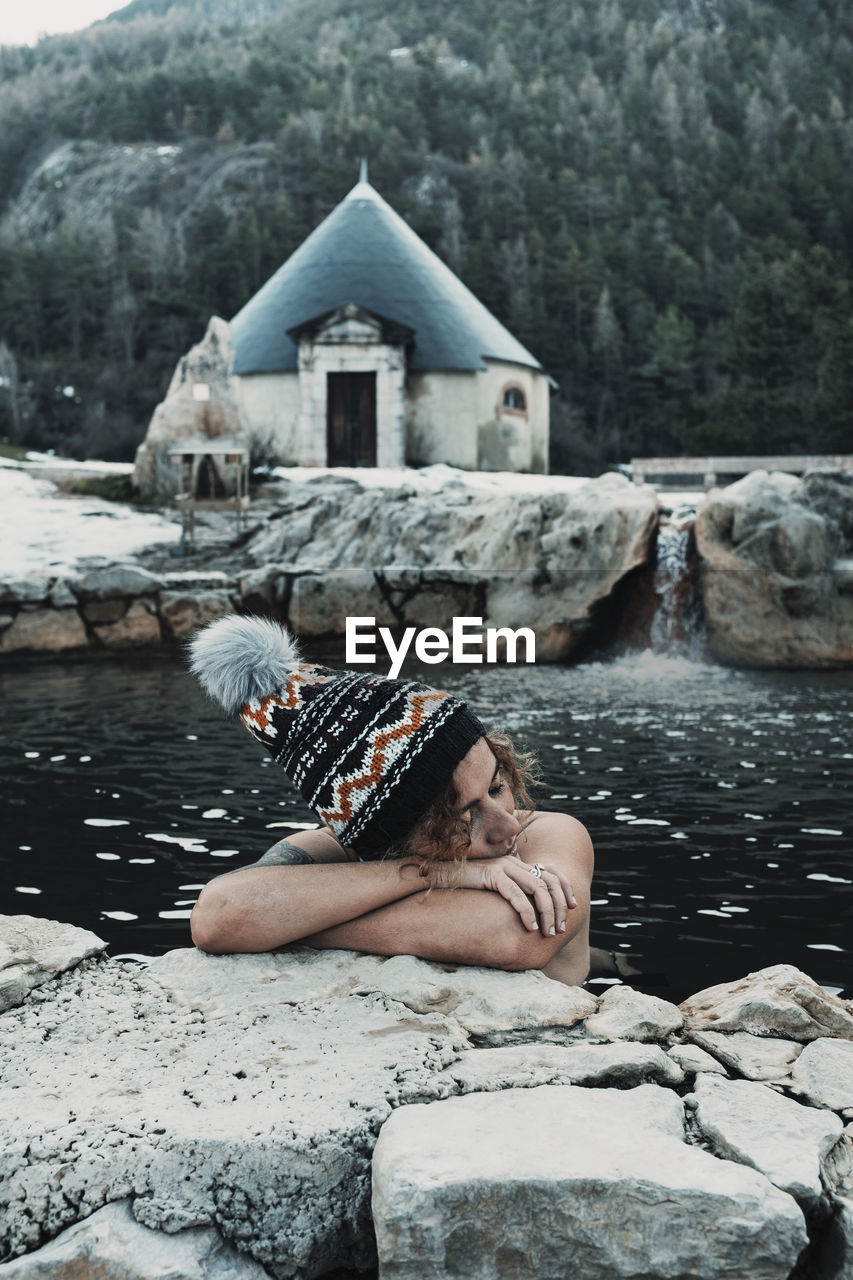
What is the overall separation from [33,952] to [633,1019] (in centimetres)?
155

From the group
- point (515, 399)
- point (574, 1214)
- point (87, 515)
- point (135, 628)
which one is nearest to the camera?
point (574, 1214)

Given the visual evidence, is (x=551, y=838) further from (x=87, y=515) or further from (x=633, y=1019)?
(x=87, y=515)

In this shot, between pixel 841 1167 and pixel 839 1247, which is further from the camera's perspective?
pixel 841 1167

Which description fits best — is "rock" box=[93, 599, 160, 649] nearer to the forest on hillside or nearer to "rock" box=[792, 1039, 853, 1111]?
"rock" box=[792, 1039, 853, 1111]

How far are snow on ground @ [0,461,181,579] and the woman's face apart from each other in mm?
11597

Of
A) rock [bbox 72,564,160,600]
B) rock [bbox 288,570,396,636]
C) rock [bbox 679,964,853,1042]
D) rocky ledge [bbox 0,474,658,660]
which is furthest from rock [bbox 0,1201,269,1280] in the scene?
rock [bbox 288,570,396,636]

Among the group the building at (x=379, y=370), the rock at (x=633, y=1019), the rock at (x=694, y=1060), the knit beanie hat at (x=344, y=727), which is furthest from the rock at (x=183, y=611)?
the rock at (x=694, y=1060)

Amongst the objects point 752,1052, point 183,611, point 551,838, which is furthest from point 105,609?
point 752,1052

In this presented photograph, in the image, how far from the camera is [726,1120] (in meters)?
2.03

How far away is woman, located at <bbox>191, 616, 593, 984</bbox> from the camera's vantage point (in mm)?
2604

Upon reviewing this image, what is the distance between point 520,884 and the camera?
2.73m

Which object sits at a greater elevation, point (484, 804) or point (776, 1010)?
point (484, 804)

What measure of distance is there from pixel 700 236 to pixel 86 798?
6195 centimetres

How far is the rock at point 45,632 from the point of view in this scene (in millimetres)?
13008
